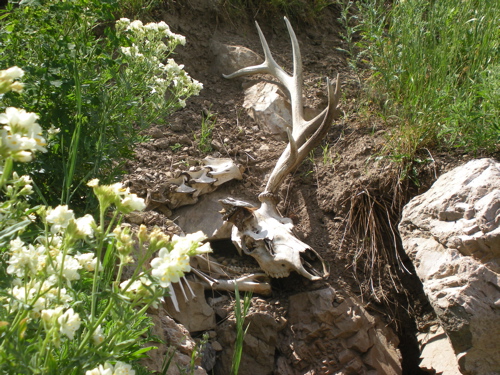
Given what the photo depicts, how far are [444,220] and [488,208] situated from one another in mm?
258

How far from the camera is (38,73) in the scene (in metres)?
2.29

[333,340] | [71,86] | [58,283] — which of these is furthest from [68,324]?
[333,340]

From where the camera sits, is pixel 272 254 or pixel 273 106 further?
pixel 273 106

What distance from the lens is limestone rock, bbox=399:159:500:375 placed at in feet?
9.14

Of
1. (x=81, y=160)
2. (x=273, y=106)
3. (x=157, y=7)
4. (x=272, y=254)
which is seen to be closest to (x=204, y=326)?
(x=272, y=254)

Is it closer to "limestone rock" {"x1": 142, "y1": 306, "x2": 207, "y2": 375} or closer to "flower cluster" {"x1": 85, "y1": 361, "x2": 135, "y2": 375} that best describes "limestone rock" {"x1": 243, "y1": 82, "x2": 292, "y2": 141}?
"limestone rock" {"x1": 142, "y1": 306, "x2": 207, "y2": 375}

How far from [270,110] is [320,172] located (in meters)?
0.82

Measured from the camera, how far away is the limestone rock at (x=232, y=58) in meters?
4.74

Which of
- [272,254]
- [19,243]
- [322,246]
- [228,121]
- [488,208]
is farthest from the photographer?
[228,121]

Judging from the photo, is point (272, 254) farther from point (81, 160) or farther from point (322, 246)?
point (81, 160)

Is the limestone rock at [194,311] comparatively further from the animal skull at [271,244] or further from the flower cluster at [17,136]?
the flower cluster at [17,136]

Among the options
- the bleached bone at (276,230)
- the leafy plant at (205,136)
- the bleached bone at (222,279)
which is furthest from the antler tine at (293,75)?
the bleached bone at (222,279)

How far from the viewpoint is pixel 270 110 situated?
172 inches

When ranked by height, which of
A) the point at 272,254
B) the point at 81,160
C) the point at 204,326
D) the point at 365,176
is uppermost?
the point at 81,160
